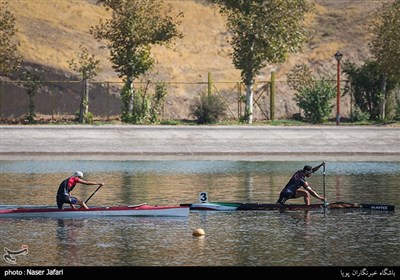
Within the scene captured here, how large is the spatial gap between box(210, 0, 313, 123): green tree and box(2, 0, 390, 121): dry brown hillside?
11545 millimetres

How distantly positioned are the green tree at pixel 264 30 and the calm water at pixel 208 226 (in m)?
22.1

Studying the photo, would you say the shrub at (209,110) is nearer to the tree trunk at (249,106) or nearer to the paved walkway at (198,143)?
the tree trunk at (249,106)

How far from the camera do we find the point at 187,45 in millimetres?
102125

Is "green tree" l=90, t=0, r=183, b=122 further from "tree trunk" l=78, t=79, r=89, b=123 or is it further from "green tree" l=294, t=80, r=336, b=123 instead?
"green tree" l=294, t=80, r=336, b=123

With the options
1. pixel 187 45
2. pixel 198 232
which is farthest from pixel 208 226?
pixel 187 45

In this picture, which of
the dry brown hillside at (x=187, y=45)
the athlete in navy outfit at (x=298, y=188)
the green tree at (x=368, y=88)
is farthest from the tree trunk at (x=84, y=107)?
the athlete in navy outfit at (x=298, y=188)

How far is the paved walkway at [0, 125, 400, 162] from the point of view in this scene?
63.3m

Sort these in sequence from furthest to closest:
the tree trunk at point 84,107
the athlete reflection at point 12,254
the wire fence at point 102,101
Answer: the wire fence at point 102,101 → the tree trunk at point 84,107 → the athlete reflection at point 12,254

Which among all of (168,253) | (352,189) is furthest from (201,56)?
(168,253)

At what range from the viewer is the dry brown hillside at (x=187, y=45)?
299ft

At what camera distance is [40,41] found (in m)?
94.8

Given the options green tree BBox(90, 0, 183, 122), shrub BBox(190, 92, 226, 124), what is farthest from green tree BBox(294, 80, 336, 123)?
green tree BBox(90, 0, 183, 122)

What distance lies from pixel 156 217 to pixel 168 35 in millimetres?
41296
